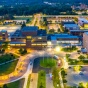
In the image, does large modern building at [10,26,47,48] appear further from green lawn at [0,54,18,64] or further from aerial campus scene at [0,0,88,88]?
green lawn at [0,54,18,64]

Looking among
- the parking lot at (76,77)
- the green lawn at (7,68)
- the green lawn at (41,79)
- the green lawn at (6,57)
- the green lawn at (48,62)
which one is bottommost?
the green lawn at (7,68)

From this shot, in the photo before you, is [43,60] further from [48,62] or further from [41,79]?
[41,79]

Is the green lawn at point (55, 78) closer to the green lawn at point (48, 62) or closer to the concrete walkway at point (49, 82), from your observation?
the concrete walkway at point (49, 82)

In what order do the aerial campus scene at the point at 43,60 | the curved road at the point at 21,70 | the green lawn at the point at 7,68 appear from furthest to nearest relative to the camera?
the green lawn at the point at 7,68, the curved road at the point at 21,70, the aerial campus scene at the point at 43,60

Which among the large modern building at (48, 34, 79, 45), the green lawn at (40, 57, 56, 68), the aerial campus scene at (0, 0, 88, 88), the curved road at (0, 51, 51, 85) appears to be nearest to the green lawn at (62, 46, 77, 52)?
the aerial campus scene at (0, 0, 88, 88)

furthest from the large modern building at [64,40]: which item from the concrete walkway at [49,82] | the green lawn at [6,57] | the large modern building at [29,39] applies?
the concrete walkway at [49,82]

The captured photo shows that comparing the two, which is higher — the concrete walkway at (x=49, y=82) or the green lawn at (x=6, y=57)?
the concrete walkway at (x=49, y=82)
